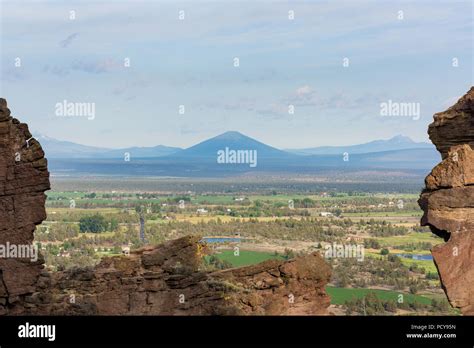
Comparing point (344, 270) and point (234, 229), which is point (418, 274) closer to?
point (344, 270)

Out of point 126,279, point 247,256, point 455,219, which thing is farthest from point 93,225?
point 455,219

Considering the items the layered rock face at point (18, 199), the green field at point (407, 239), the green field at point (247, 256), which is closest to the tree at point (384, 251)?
the green field at point (407, 239)

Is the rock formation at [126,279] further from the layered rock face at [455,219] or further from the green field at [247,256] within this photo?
the green field at [247,256]

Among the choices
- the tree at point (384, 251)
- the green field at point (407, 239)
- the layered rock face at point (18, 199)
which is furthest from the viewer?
the green field at point (407, 239)

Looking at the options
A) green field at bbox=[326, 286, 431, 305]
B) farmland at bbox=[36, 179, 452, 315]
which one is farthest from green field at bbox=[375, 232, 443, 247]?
green field at bbox=[326, 286, 431, 305]

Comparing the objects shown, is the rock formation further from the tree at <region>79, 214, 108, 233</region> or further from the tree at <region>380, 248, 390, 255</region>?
the tree at <region>79, 214, 108, 233</region>
